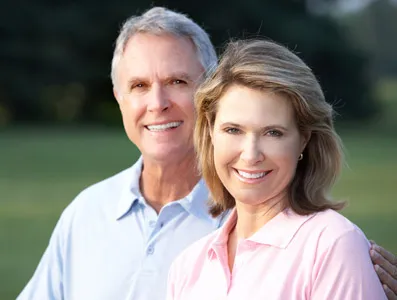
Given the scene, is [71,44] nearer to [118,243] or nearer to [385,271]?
[118,243]

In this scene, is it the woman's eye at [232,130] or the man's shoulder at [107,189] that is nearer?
the woman's eye at [232,130]

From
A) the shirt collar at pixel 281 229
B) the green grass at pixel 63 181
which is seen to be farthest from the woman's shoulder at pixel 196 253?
the green grass at pixel 63 181

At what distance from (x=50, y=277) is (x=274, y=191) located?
1207 mm

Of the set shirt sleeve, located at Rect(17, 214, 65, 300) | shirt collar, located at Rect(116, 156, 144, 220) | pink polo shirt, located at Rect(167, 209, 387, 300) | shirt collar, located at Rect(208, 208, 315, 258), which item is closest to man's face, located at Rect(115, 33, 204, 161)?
shirt collar, located at Rect(116, 156, 144, 220)

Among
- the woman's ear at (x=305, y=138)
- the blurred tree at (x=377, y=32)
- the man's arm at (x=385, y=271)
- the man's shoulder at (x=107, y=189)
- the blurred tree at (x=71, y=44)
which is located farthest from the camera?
the blurred tree at (x=377, y=32)

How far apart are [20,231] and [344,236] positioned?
32.3 ft

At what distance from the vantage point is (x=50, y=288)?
3188mm

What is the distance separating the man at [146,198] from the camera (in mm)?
3053

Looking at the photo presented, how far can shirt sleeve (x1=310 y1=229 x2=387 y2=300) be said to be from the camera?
208cm

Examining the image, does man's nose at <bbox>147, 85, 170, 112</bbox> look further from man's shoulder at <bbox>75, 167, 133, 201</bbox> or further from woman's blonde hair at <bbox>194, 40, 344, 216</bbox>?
woman's blonde hair at <bbox>194, 40, 344, 216</bbox>

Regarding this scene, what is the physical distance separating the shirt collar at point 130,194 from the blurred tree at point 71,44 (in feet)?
88.4

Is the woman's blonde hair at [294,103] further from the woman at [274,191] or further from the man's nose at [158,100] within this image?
the man's nose at [158,100]

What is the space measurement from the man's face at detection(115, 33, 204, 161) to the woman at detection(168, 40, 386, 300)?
69 centimetres

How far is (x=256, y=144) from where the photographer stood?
2.23 metres
